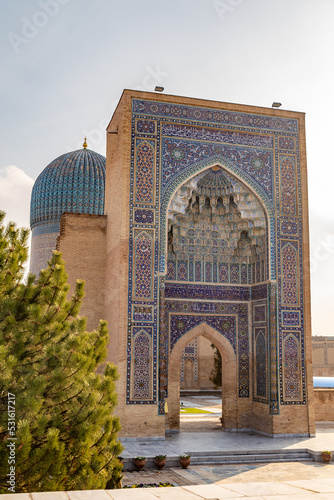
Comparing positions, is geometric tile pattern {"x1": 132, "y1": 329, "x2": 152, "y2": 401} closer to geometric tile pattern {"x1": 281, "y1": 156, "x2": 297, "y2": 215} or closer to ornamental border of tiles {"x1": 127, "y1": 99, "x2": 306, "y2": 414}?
ornamental border of tiles {"x1": 127, "y1": 99, "x2": 306, "y2": 414}

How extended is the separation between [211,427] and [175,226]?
3.80m

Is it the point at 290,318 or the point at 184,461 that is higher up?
the point at 290,318

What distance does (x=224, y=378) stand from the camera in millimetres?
9805

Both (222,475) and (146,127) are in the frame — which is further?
(146,127)

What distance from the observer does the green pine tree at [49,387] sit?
3.72 m

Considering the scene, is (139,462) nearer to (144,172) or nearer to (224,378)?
(224,378)

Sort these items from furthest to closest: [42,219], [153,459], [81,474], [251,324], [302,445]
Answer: [42,219]
[251,324]
[302,445]
[153,459]
[81,474]

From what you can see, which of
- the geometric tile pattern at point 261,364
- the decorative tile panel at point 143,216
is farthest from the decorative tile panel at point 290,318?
the decorative tile panel at point 143,216

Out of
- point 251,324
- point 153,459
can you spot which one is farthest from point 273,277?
point 153,459

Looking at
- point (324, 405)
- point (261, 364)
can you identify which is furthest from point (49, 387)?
point (324, 405)

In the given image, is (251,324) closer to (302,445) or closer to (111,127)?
(302,445)

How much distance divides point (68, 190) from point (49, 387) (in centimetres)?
1480

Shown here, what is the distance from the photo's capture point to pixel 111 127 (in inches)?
404

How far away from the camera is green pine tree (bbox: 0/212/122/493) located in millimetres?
3717
